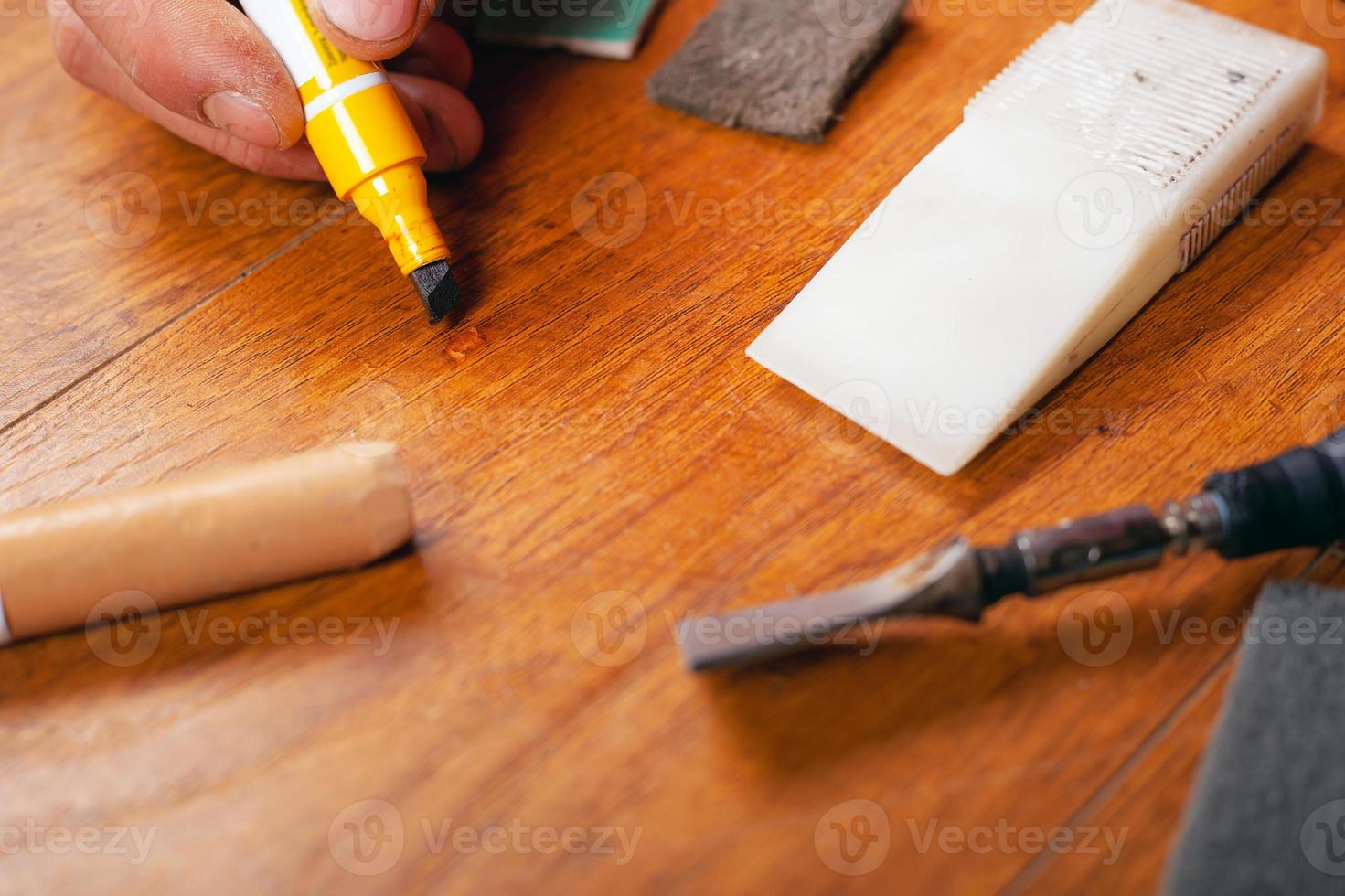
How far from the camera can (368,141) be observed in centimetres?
58

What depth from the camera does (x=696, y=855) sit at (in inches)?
16.7

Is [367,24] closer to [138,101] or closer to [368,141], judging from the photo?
[368,141]

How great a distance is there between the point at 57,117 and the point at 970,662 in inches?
26.1

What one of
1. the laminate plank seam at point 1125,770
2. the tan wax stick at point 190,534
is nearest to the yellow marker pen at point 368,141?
the tan wax stick at point 190,534

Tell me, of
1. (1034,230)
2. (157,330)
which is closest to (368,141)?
(157,330)

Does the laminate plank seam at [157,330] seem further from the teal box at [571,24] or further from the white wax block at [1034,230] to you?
the white wax block at [1034,230]

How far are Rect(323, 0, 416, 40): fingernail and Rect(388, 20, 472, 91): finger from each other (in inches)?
4.3

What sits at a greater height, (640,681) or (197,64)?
(197,64)

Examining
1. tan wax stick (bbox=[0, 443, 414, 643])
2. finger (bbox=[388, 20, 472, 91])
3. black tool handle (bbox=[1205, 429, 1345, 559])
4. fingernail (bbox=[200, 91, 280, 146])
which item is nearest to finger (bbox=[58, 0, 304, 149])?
fingernail (bbox=[200, 91, 280, 146])

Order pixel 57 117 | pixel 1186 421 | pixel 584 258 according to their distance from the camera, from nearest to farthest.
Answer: pixel 1186 421
pixel 584 258
pixel 57 117

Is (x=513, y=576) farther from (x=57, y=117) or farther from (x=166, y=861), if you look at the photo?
(x=57, y=117)

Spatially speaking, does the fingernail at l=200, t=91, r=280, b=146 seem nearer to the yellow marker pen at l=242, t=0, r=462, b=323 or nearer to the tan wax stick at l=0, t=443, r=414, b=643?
the yellow marker pen at l=242, t=0, r=462, b=323

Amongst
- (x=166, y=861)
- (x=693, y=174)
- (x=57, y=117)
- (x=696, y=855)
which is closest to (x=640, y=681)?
(x=696, y=855)

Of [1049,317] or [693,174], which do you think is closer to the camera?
[1049,317]
